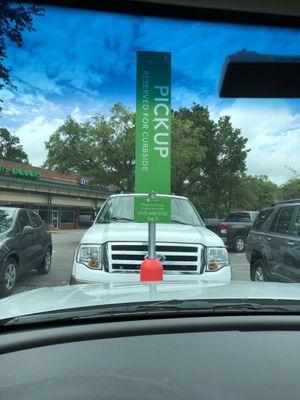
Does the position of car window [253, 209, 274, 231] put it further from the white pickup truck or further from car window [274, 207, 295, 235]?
the white pickup truck

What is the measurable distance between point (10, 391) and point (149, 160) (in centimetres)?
469

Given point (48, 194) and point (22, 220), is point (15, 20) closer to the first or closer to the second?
point (22, 220)

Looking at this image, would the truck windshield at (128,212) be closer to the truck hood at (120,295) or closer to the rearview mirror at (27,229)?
the rearview mirror at (27,229)

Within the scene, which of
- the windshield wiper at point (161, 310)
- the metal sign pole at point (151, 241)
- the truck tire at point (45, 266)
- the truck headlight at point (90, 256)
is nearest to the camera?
the windshield wiper at point (161, 310)

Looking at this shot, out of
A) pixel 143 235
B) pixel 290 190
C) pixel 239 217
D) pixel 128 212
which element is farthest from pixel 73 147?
pixel 290 190

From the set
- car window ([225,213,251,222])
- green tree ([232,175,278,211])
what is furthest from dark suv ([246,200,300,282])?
green tree ([232,175,278,211])

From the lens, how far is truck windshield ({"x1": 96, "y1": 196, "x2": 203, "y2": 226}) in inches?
299

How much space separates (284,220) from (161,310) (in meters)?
6.37

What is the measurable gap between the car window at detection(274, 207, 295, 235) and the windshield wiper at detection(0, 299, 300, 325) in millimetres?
5826

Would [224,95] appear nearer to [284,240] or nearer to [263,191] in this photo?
[284,240]

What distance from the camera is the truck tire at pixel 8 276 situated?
8.48m

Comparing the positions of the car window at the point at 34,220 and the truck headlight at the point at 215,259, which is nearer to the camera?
the truck headlight at the point at 215,259

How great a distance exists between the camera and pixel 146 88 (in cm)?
617

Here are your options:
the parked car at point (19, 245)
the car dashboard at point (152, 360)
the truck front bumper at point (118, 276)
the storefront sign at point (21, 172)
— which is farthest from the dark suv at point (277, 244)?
the storefront sign at point (21, 172)
